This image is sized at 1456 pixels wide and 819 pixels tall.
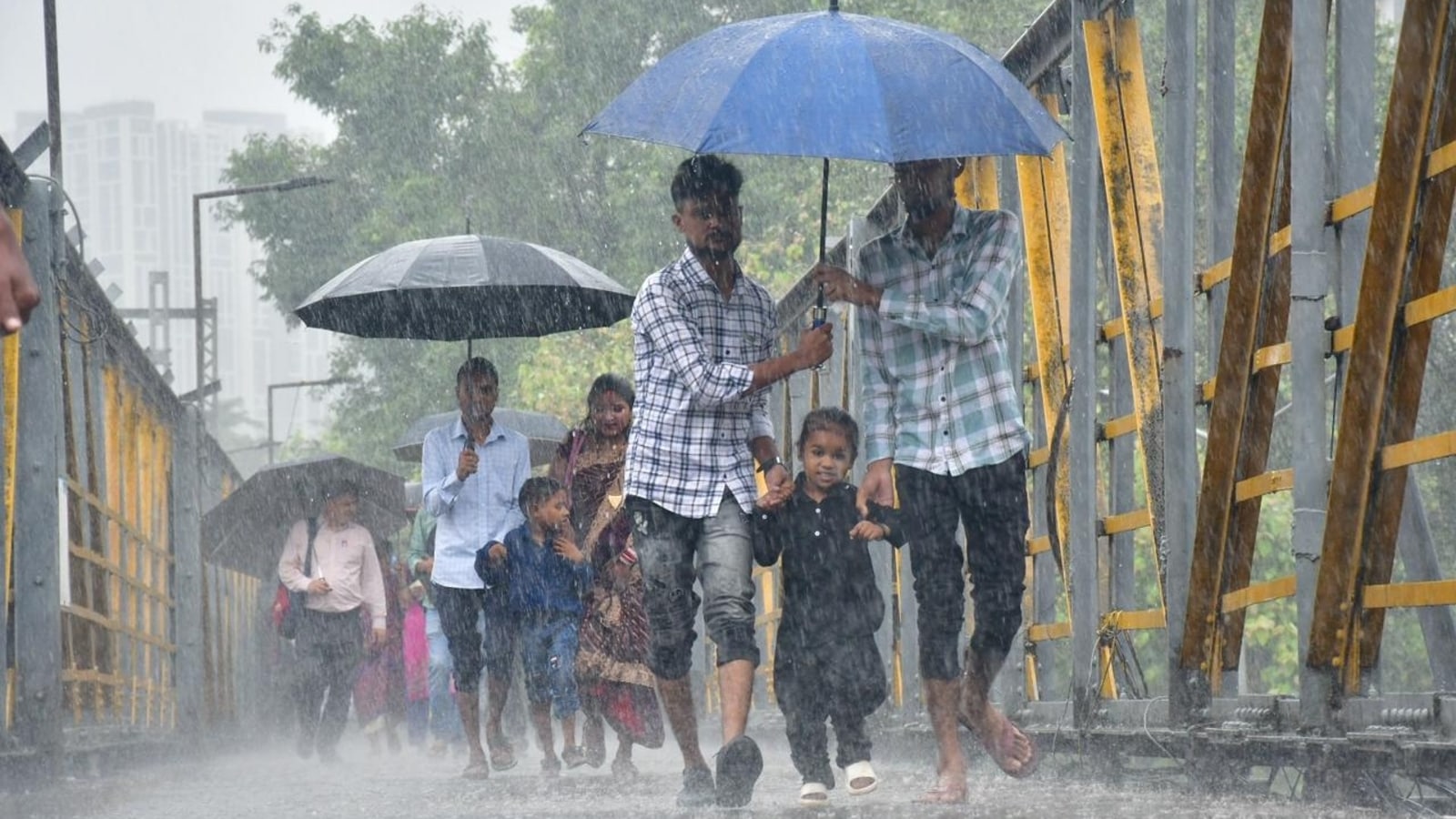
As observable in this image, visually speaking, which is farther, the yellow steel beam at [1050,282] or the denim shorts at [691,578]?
the yellow steel beam at [1050,282]

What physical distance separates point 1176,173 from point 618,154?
27.5 m

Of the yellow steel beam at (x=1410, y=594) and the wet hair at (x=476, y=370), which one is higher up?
the wet hair at (x=476, y=370)

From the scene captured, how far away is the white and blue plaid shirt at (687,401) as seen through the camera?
6332 millimetres

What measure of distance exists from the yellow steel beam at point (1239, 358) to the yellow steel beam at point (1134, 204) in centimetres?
42

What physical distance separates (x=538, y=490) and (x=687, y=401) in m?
2.70

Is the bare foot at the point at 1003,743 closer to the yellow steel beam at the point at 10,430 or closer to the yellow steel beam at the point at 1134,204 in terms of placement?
the yellow steel beam at the point at 1134,204

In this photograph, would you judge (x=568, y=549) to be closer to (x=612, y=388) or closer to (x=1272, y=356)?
(x=612, y=388)

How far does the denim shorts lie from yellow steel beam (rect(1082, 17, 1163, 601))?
3.41 ft

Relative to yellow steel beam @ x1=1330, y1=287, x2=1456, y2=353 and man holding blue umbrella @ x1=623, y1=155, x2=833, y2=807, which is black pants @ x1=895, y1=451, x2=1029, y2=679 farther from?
yellow steel beam @ x1=1330, y1=287, x2=1456, y2=353

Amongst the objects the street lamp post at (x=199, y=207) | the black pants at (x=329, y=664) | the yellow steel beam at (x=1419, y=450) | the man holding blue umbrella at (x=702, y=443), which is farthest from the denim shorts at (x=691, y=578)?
the street lamp post at (x=199, y=207)

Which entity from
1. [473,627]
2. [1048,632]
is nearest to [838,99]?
[1048,632]

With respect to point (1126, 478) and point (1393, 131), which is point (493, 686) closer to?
point (1126, 478)

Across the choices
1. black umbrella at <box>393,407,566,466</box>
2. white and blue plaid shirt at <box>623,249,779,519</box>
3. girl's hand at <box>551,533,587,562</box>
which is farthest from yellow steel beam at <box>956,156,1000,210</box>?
black umbrella at <box>393,407,566,466</box>

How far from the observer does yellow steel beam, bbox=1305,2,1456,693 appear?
4543mm
